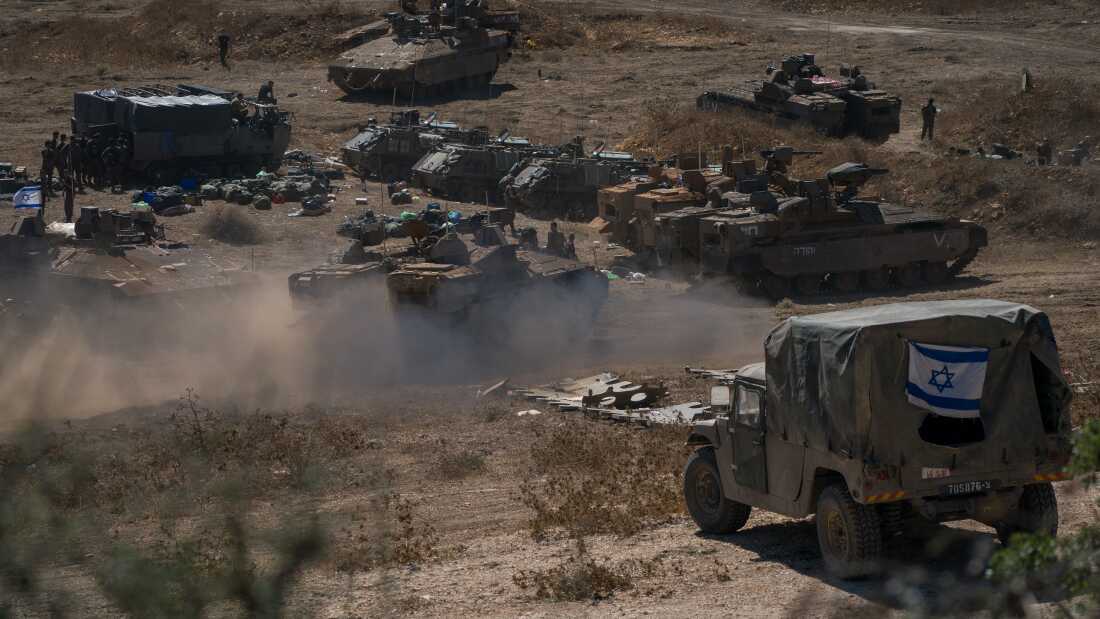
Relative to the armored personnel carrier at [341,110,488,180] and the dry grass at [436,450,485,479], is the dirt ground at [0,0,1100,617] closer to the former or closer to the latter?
the dry grass at [436,450,485,479]

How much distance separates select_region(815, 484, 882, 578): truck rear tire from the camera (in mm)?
9508

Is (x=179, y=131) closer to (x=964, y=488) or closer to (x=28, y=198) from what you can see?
(x=28, y=198)

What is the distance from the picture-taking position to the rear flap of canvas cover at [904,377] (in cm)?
936

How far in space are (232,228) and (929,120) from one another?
17289 millimetres

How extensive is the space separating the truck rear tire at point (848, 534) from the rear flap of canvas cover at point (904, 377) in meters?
0.35

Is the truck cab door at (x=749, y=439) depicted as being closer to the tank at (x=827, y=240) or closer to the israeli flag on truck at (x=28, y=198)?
the tank at (x=827, y=240)

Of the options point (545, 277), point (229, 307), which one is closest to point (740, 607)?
point (545, 277)

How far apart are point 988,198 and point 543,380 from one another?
14197 millimetres

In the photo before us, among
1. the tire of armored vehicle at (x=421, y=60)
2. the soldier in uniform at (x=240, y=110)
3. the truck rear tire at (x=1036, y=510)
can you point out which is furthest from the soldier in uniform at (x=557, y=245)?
the tire of armored vehicle at (x=421, y=60)

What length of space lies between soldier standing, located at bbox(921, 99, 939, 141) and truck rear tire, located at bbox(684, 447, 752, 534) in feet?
84.7

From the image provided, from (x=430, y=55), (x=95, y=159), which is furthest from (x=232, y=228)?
(x=430, y=55)

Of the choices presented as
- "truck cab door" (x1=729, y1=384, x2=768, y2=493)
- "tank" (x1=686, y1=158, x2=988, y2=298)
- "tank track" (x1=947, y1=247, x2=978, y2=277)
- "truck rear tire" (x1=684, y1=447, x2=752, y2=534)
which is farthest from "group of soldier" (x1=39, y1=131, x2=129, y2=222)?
"truck cab door" (x1=729, y1=384, x2=768, y2=493)

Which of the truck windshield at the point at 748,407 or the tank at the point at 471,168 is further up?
the truck windshield at the point at 748,407

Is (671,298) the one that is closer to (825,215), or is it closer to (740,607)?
(825,215)
